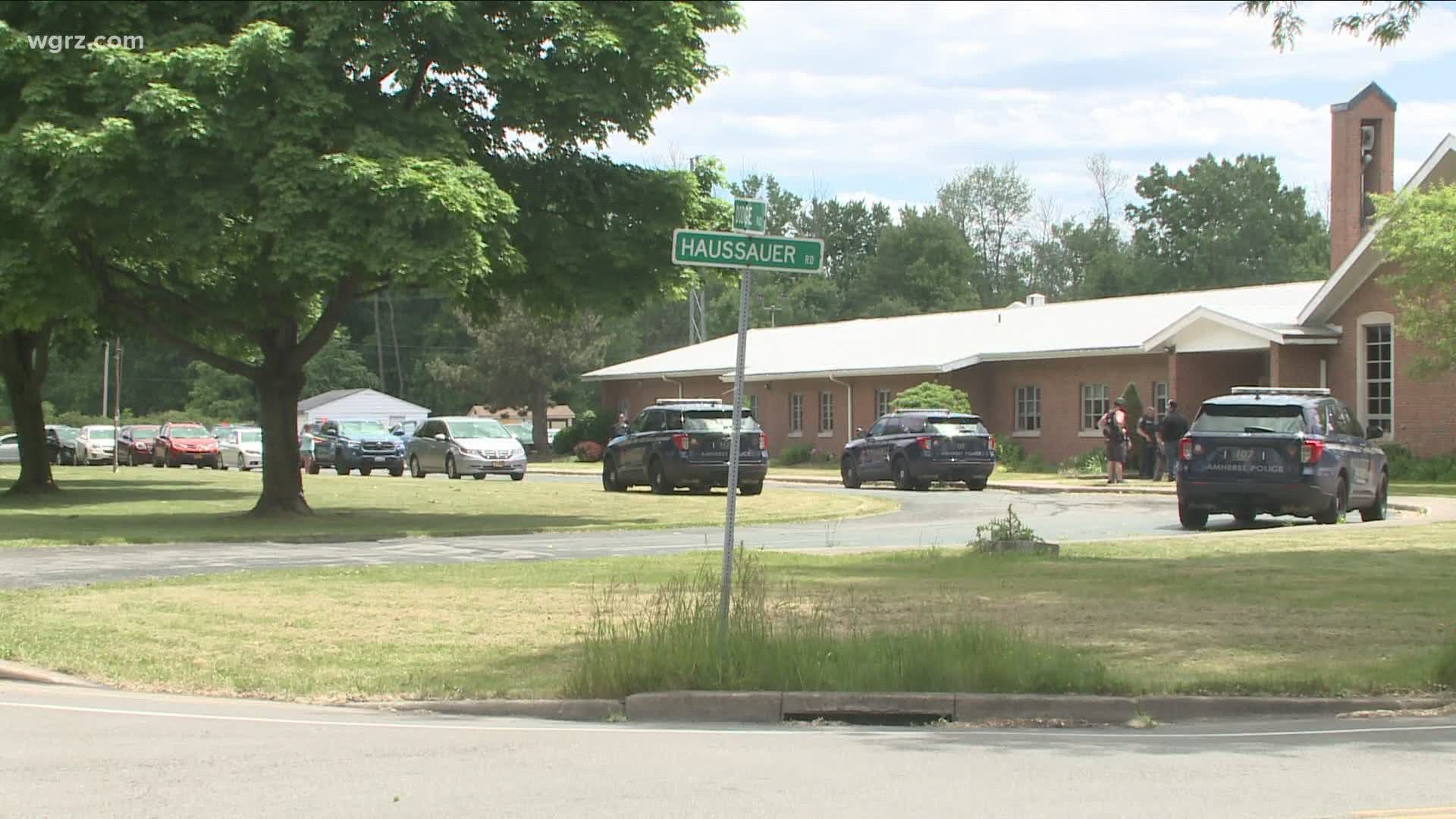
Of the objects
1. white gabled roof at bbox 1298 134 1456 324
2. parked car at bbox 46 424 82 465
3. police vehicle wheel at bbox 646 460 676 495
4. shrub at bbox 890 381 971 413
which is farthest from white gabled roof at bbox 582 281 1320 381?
parked car at bbox 46 424 82 465

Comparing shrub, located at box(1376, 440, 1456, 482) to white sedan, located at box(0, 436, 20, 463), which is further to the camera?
white sedan, located at box(0, 436, 20, 463)

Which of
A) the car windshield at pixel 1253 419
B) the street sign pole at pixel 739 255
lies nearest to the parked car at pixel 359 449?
the car windshield at pixel 1253 419

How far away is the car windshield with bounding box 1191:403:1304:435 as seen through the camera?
21.7 meters

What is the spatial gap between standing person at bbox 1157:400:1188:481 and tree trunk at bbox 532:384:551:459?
123 feet

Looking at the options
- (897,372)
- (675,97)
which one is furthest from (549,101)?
(897,372)

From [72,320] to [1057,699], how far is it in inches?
1008

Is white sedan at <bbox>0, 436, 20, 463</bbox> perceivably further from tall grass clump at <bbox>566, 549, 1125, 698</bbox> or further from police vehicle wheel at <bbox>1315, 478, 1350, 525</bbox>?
tall grass clump at <bbox>566, 549, 1125, 698</bbox>

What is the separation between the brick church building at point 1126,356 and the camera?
36.5 m

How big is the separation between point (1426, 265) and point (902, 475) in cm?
1135

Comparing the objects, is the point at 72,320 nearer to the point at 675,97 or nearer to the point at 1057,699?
the point at 675,97

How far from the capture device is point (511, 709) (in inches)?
389

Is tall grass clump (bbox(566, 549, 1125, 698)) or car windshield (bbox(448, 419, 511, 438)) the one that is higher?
car windshield (bbox(448, 419, 511, 438))

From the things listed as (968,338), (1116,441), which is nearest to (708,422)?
(1116,441)

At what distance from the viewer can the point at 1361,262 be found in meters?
36.3
